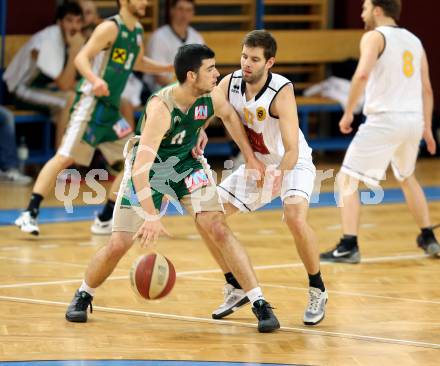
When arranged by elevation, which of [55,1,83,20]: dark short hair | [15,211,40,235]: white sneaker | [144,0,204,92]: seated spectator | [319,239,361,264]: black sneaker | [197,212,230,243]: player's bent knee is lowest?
[15,211,40,235]: white sneaker

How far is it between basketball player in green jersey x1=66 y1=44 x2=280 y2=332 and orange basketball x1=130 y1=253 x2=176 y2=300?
17 cm

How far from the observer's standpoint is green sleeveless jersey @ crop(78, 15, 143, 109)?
8.82 metres

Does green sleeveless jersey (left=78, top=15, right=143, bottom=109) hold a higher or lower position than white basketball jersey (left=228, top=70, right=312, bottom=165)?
lower

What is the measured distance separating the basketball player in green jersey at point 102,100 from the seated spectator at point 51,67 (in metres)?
2.46

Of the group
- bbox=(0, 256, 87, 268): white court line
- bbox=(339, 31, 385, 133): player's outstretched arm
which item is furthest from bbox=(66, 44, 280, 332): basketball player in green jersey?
bbox=(339, 31, 385, 133): player's outstretched arm

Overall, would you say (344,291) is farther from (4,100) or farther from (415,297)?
(4,100)

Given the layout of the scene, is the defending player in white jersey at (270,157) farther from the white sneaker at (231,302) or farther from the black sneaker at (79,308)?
the black sneaker at (79,308)

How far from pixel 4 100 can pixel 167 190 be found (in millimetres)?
6180

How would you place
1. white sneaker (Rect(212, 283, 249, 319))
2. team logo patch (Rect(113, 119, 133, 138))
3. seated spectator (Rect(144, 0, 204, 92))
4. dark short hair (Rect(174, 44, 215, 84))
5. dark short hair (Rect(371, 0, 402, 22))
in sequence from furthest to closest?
seated spectator (Rect(144, 0, 204, 92)) → team logo patch (Rect(113, 119, 133, 138)) → dark short hair (Rect(371, 0, 402, 22)) → white sneaker (Rect(212, 283, 249, 319)) → dark short hair (Rect(174, 44, 215, 84))

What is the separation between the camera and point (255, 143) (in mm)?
6676

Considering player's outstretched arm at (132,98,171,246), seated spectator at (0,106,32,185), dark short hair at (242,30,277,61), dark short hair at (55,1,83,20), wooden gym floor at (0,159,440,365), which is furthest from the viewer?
dark short hair at (55,1,83,20)

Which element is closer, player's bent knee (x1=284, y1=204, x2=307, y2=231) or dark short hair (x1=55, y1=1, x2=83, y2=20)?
player's bent knee (x1=284, y1=204, x2=307, y2=231)

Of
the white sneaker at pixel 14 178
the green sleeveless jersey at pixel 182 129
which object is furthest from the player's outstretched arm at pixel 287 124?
the white sneaker at pixel 14 178

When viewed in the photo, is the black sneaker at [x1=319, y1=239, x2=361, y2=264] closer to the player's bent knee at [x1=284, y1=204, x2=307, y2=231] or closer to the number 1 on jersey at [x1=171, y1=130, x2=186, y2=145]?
the player's bent knee at [x1=284, y1=204, x2=307, y2=231]
